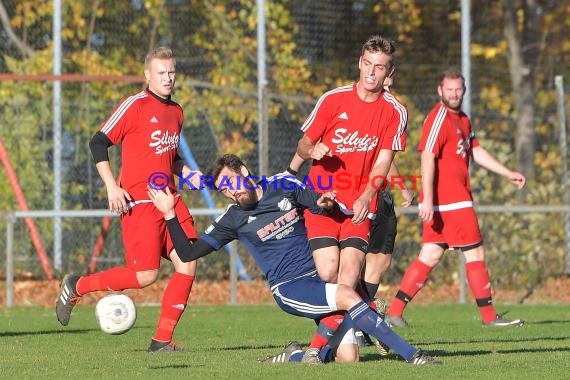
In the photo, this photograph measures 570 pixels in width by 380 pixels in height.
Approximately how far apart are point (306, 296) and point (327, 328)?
351 millimetres

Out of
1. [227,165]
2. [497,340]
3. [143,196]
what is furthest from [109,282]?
[497,340]

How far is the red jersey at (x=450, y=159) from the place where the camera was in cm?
1120

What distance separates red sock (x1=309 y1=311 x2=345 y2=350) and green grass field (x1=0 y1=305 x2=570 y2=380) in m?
0.28

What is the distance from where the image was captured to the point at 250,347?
9.57 metres

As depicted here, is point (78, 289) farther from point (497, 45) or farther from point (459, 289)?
point (497, 45)

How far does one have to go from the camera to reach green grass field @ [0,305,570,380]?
24.6 ft

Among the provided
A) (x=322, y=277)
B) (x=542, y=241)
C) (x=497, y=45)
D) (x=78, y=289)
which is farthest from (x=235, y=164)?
(x=497, y=45)

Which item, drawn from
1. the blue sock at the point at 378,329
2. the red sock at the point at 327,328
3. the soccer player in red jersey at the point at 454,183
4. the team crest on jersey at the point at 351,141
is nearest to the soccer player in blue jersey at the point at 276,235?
the red sock at the point at 327,328

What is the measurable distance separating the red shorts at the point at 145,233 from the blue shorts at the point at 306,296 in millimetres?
1399

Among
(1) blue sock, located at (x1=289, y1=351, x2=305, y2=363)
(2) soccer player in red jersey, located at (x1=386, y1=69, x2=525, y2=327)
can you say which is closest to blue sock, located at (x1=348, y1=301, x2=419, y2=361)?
(1) blue sock, located at (x1=289, y1=351, x2=305, y2=363)

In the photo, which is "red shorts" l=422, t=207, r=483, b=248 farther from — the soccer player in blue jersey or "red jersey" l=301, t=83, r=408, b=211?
the soccer player in blue jersey

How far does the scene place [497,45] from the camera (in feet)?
61.8

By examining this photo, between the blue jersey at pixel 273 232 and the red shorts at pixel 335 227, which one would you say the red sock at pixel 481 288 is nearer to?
the red shorts at pixel 335 227

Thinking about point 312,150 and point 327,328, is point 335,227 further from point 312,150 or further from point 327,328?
point 327,328
